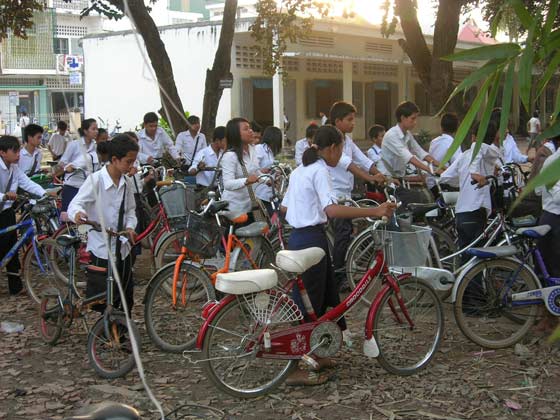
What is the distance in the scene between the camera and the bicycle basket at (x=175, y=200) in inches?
282

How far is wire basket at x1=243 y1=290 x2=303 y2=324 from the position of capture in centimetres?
450

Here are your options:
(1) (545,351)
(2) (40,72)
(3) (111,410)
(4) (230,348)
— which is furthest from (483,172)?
(2) (40,72)

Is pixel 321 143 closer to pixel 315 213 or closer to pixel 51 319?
pixel 315 213

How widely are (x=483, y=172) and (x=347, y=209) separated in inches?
79.6

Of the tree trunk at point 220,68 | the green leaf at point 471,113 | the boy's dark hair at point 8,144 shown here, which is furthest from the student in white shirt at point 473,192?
the tree trunk at point 220,68

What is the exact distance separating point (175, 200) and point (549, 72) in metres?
4.92

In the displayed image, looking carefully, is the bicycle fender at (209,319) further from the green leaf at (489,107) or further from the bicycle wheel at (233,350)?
the green leaf at (489,107)

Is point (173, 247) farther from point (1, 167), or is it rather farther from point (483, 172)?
point (483, 172)

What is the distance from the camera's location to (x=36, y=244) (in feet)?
22.0

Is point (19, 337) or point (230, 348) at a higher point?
point (230, 348)

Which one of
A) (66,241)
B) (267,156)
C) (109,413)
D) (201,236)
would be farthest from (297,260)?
(267,156)

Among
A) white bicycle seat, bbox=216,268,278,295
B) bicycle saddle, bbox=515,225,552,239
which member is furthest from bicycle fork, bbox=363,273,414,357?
bicycle saddle, bbox=515,225,552,239

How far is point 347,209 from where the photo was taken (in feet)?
15.3

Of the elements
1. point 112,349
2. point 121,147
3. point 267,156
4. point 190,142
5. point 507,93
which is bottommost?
point 112,349
